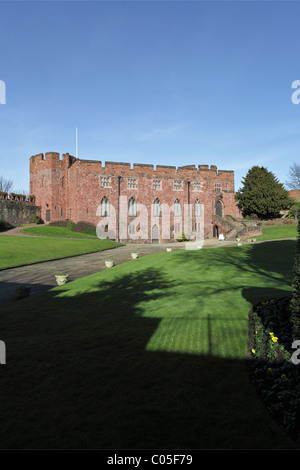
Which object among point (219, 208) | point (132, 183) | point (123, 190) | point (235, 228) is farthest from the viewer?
point (219, 208)

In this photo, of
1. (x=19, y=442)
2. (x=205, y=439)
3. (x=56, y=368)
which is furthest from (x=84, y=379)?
(x=205, y=439)

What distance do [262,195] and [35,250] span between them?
41.1m

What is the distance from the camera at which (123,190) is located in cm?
4744

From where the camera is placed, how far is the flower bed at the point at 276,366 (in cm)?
442

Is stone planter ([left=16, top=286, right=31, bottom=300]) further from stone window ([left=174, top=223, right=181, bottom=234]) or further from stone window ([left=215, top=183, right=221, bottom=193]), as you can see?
stone window ([left=215, top=183, right=221, bottom=193])

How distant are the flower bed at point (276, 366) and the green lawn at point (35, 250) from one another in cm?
1816

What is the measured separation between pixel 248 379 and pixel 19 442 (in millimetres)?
3899

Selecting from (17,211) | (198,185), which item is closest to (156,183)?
(198,185)

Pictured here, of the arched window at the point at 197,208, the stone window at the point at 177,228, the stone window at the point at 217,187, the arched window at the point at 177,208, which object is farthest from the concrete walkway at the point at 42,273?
the stone window at the point at 217,187

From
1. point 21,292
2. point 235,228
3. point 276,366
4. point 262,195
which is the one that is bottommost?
point 21,292

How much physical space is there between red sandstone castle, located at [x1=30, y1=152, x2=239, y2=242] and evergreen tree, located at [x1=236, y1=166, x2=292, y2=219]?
4.17 m

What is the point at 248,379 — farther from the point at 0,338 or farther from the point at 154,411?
the point at 0,338

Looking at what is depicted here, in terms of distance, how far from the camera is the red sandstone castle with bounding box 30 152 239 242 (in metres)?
45.9

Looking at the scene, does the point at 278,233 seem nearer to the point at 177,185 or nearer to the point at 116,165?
the point at 177,185
